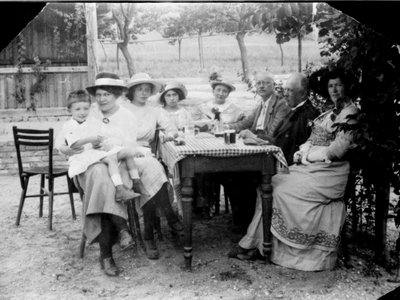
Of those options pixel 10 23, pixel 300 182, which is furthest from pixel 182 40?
pixel 10 23

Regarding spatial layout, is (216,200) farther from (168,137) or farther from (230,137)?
(230,137)

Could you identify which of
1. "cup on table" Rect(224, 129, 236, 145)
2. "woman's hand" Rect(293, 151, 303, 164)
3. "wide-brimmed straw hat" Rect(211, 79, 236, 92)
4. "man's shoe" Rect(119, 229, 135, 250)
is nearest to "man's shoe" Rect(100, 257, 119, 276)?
"man's shoe" Rect(119, 229, 135, 250)

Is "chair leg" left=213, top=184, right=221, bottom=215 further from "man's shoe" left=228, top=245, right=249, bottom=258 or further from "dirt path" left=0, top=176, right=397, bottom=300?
"man's shoe" left=228, top=245, right=249, bottom=258

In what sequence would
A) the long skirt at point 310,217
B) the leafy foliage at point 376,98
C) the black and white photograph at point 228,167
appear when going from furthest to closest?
the long skirt at point 310,217 < the black and white photograph at point 228,167 < the leafy foliage at point 376,98

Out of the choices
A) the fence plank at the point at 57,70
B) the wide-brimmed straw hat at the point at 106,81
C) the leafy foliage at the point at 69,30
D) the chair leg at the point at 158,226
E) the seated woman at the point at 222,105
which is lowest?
the chair leg at the point at 158,226

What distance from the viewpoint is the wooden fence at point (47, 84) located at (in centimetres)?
780

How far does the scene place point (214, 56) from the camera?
495 cm

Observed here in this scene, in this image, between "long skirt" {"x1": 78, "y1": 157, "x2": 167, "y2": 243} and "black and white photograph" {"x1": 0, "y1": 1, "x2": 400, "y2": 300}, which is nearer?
"black and white photograph" {"x1": 0, "y1": 1, "x2": 400, "y2": 300}

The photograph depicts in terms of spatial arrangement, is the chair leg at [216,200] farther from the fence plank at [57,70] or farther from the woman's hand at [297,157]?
the fence plank at [57,70]

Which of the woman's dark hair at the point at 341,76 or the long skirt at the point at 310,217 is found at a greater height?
the woman's dark hair at the point at 341,76

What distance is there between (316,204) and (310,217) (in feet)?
0.35

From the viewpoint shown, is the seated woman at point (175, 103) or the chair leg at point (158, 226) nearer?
the chair leg at point (158, 226)

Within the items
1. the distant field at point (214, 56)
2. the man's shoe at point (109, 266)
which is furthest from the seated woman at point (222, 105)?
the man's shoe at point (109, 266)

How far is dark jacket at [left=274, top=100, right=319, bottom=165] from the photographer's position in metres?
4.06
